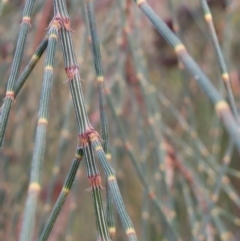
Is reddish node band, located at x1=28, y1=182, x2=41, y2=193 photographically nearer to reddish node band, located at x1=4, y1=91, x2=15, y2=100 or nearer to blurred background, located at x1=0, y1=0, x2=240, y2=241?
reddish node band, located at x1=4, y1=91, x2=15, y2=100

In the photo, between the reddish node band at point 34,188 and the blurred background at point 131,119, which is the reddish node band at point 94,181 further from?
the blurred background at point 131,119

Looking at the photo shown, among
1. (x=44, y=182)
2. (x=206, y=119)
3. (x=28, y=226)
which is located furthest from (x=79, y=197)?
(x=28, y=226)

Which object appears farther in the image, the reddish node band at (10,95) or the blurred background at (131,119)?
the blurred background at (131,119)

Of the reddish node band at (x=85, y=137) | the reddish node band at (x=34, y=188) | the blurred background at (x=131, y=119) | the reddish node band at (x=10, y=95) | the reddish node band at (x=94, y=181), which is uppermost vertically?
the blurred background at (x=131, y=119)

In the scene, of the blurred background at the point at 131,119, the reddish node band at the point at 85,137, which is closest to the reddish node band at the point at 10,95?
the reddish node band at the point at 85,137

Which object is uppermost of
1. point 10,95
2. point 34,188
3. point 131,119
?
point 131,119

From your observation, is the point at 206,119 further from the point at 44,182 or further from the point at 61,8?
the point at 61,8

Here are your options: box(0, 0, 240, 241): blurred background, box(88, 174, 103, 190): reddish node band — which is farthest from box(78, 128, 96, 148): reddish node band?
box(0, 0, 240, 241): blurred background

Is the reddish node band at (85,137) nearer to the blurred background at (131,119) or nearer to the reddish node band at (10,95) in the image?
the reddish node band at (10,95)

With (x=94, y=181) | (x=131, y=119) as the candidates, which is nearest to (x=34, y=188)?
(x=94, y=181)

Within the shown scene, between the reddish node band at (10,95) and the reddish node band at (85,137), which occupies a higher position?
the reddish node band at (10,95)

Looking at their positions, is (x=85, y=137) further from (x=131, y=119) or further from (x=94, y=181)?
(x=131, y=119)
